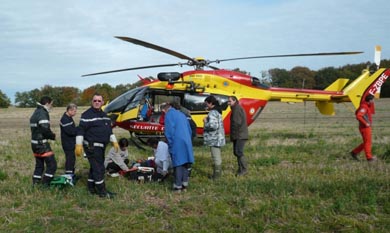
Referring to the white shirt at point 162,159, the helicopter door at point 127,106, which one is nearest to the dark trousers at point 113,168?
the white shirt at point 162,159

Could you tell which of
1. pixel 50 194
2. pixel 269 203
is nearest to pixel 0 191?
pixel 50 194

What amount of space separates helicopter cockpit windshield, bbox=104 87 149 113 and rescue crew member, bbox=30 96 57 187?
4948mm

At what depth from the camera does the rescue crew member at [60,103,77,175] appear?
7547 mm

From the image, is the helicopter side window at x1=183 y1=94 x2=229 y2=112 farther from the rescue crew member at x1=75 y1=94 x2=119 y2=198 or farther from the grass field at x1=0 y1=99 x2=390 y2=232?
the rescue crew member at x1=75 y1=94 x2=119 y2=198

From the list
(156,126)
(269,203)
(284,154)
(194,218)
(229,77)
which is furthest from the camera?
(229,77)

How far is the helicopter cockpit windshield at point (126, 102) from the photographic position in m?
12.1

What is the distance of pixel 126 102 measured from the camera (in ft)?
39.6

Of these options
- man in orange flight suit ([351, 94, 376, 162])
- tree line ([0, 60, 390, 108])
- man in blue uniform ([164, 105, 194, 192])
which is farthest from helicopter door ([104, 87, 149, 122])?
tree line ([0, 60, 390, 108])

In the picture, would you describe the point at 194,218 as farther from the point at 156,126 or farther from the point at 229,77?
the point at 229,77

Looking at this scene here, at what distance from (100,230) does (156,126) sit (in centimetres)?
697

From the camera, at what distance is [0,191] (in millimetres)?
6680

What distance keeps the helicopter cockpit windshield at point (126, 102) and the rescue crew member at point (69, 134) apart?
4352 mm

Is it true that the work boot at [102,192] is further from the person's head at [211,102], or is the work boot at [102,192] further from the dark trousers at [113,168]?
the person's head at [211,102]

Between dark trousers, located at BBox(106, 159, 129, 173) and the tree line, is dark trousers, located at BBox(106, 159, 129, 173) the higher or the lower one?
the lower one
